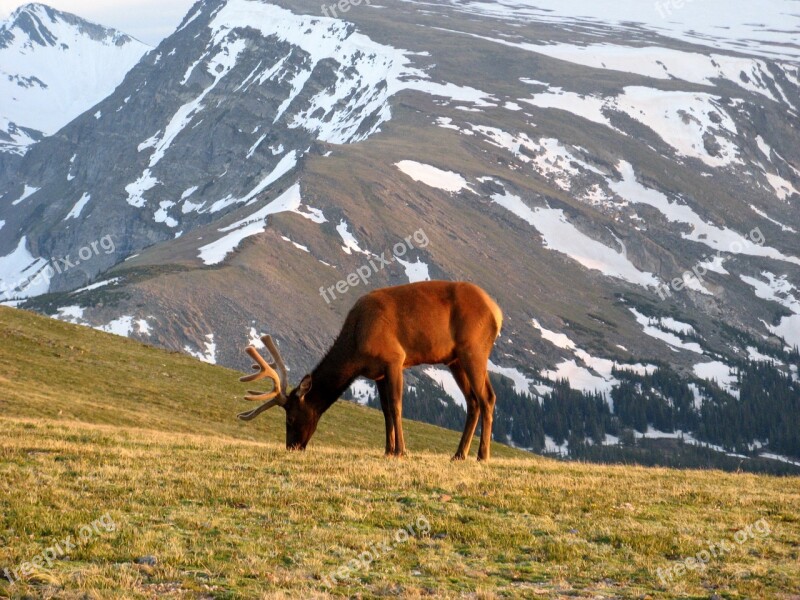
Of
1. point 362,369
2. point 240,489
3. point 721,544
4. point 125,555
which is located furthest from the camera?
point 362,369

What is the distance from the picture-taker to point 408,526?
52.0 ft

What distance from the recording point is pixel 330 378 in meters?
24.1

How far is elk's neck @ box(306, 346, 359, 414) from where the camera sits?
2383 cm

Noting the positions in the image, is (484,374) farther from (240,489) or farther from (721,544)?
(721,544)

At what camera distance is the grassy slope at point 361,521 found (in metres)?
13.2

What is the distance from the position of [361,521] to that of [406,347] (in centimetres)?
727

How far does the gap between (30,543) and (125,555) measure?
48.5 inches

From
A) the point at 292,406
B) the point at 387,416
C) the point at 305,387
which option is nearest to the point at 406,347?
the point at 387,416

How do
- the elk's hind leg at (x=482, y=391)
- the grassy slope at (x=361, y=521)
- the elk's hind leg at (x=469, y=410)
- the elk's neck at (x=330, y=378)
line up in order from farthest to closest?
the elk's neck at (x=330, y=378) → the elk's hind leg at (x=469, y=410) → the elk's hind leg at (x=482, y=391) → the grassy slope at (x=361, y=521)

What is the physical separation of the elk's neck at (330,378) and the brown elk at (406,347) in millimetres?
21

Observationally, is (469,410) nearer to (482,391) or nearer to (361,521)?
(482,391)

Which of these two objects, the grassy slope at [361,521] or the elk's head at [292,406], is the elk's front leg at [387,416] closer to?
the grassy slope at [361,521]

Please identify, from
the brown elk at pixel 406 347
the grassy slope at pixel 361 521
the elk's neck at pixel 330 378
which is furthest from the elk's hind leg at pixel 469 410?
the elk's neck at pixel 330 378

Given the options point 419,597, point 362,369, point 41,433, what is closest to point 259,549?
point 419,597
